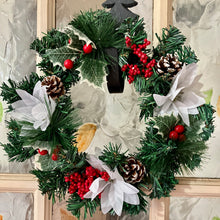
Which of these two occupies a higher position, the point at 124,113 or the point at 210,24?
the point at 210,24

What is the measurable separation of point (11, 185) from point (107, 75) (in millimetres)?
390

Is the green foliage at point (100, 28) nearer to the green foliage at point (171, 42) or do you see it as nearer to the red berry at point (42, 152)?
the green foliage at point (171, 42)

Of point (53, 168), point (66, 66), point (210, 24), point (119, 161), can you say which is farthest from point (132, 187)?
point (210, 24)

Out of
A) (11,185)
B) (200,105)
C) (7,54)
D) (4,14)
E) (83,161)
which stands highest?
(4,14)

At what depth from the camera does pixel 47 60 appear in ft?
1.66

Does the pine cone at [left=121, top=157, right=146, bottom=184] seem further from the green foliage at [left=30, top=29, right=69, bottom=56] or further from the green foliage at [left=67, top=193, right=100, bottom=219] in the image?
the green foliage at [left=30, top=29, right=69, bottom=56]

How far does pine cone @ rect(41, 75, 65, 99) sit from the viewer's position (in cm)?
47

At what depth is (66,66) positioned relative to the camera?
1.55 ft

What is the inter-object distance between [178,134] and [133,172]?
12 centimetres

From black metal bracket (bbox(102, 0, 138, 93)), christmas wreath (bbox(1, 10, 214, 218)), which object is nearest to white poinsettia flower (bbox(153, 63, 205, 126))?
christmas wreath (bbox(1, 10, 214, 218))

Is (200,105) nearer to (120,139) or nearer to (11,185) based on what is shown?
(120,139)

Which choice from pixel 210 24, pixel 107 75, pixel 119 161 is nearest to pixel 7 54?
pixel 107 75

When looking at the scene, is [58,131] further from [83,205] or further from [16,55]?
[16,55]

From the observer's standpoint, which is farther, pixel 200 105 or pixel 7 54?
pixel 7 54
